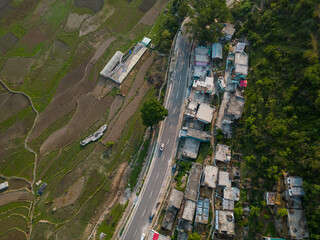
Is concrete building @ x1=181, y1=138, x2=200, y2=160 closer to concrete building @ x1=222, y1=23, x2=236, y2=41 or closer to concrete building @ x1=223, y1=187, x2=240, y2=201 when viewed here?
concrete building @ x1=223, y1=187, x2=240, y2=201

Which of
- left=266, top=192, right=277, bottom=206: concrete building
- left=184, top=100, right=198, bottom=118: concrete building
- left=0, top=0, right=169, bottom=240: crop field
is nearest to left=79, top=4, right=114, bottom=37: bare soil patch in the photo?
left=0, top=0, right=169, bottom=240: crop field

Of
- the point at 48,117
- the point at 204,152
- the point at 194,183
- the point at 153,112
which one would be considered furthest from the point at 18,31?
the point at 194,183

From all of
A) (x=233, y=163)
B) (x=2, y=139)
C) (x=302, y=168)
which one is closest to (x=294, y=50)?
(x=302, y=168)

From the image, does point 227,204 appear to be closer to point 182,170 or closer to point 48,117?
point 182,170

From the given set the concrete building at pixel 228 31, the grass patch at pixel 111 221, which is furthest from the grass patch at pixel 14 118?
the concrete building at pixel 228 31

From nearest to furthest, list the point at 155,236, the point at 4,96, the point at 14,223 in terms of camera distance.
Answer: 1. the point at 155,236
2. the point at 14,223
3. the point at 4,96

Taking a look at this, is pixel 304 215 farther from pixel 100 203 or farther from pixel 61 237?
pixel 61 237

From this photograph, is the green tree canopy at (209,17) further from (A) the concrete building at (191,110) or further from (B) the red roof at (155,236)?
(B) the red roof at (155,236)
